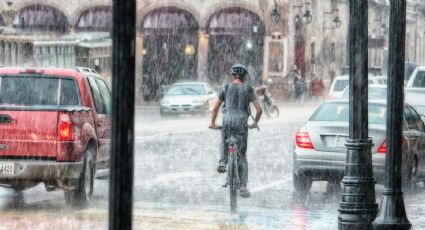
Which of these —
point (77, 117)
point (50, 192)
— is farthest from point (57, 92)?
→ point (50, 192)

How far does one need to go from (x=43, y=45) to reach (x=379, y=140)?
32070mm

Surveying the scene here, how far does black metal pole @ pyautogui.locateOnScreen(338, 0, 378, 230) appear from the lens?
11.5 m

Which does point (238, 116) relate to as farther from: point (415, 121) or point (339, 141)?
point (415, 121)

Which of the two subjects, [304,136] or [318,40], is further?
[318,40]

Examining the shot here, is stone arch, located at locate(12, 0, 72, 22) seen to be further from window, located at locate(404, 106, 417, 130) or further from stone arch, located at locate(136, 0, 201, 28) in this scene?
window, located at locate(404, 106, 417, 130)

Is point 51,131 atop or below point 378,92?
below

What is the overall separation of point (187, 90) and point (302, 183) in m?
28.6

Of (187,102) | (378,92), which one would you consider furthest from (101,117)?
(187,102)

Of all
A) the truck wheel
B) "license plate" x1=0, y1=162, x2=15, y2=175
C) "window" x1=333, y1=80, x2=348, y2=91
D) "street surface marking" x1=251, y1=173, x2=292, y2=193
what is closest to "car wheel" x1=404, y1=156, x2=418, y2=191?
"street surface marking" x1=251, y1=173, x2=292, y2=193

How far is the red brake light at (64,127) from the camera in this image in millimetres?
13891

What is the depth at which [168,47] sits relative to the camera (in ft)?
206

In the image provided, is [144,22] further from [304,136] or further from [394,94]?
[394,94]

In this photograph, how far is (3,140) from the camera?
13844mm

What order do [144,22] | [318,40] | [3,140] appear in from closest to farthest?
1. [3,140]
2. [144,22]
3. [318,40]
